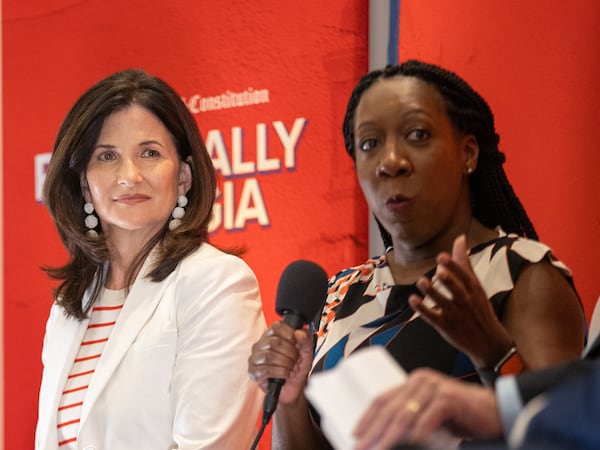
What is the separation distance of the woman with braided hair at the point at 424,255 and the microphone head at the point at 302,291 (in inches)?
1.9

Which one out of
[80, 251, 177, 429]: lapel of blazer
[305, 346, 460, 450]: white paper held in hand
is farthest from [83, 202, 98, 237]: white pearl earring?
[305, 346, 460, 450]: white paper held in hand

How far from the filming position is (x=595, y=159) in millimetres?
2871

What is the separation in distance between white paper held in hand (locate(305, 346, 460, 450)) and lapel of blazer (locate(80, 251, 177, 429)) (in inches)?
66.3

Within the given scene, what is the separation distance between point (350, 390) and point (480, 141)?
4.19ft

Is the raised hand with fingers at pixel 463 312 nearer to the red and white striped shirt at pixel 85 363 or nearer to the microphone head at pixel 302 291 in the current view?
the microphone head at pixel 302 291

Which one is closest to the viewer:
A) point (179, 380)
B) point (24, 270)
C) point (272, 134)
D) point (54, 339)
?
point (179, 380)

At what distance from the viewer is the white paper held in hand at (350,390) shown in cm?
114

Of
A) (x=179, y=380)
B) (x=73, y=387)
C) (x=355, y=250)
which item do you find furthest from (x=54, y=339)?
(x=355, y=250)

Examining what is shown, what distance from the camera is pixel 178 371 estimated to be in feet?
8.80

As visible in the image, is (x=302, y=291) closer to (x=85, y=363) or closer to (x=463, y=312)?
(x=463, y=312)

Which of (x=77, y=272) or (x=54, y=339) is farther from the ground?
(x=77, y=272)

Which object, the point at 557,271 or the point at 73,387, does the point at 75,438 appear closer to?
the point at 73,387

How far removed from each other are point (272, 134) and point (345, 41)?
0.46m

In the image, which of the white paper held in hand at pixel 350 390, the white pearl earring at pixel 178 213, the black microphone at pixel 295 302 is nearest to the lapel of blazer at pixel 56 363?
the white pearl earring at pixel 178 213
